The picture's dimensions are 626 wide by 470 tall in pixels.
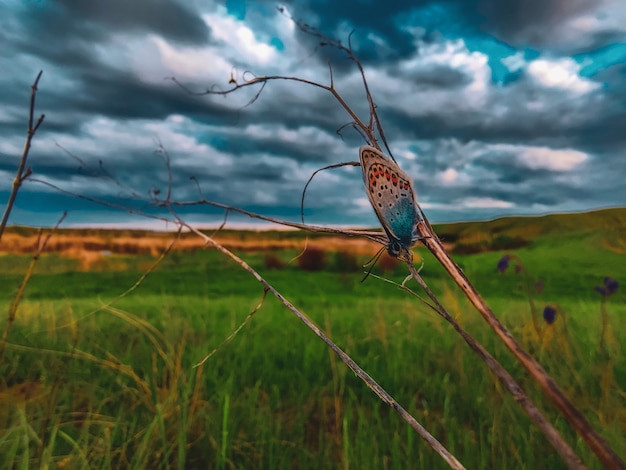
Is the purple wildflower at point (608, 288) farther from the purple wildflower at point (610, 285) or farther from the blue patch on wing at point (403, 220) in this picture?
the blue patch on wing at point (403, 220)

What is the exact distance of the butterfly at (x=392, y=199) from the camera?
67 cm

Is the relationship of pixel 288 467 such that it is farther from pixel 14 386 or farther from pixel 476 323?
pixel 476 323

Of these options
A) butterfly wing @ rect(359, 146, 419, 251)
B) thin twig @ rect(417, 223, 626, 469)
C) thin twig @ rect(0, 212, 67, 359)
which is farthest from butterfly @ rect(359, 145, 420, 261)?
thin twig @ rect(0, 212, 67, 359)

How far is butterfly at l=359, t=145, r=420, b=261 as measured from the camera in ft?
2.18

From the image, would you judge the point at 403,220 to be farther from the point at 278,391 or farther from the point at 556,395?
the point at 278,391

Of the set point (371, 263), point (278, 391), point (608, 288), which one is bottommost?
point (278, 391)

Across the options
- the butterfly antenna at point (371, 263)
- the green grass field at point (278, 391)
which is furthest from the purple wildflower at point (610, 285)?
the butterfly antenna at point (371, 263)

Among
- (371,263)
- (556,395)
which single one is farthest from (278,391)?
(556,395)

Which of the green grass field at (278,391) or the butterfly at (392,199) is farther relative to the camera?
the green grass field at (278,391)

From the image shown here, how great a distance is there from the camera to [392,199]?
0.71m

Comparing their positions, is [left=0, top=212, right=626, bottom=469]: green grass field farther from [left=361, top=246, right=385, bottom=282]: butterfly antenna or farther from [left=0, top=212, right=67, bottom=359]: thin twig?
[left=361, top=246, right=385, bottom=282]: butterfly antenna

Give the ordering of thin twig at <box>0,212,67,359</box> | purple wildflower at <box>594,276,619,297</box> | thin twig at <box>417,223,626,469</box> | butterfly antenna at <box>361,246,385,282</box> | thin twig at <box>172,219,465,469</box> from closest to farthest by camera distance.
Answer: thin twig at <box>417,223,626,469</box> < thin twig at <box>172,219,465,469</box> < butterfly antenna at <box>361,246,385,282</box> < thin twig at <box>0,212,67,359</box> < purple wildflower at <box>594,276,619,297</box>

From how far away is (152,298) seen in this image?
625 centimetres

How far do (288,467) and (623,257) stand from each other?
10.5 metres
